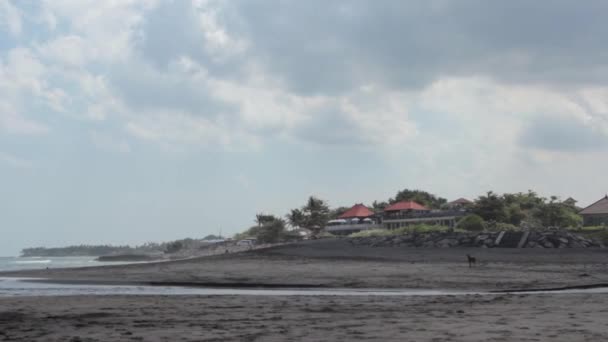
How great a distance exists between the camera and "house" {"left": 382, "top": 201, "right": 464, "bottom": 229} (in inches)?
3183

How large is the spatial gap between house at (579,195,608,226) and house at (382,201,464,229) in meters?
15.7

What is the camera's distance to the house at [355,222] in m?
92.9

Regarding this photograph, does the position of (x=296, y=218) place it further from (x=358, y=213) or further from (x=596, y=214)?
(x=596, y=214)

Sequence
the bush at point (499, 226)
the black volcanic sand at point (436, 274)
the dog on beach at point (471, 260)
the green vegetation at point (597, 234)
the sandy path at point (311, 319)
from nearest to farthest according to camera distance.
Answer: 1. the sandy path at point (311, 319)
2. the black volcanic sand at point (436, 274)
3. the dog on beach at point (471, 260)
4. the green vegetation at point (597, 234)
5. the bush at point (499, 226)

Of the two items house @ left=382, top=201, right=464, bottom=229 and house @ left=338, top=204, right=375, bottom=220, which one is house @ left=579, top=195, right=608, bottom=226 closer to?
house @ left=382, top=201, right=464, bottom=229

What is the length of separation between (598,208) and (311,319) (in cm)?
7791

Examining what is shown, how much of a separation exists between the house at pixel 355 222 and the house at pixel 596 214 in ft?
91.2

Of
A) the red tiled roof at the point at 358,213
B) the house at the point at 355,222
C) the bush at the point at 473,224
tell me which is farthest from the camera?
the red tiled roof at the point at 358,213

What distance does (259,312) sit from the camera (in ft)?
42.4

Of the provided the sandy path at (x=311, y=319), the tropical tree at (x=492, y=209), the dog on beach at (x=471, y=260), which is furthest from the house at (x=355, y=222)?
the sandy path at (x=311, y=319)

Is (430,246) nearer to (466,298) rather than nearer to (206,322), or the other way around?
(466,298)

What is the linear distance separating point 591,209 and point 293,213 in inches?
1779

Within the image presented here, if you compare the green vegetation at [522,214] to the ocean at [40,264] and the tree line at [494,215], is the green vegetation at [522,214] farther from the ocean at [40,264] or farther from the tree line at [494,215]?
the ocean at [40,264]

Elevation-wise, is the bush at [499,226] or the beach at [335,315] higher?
the bush at [499,226]
